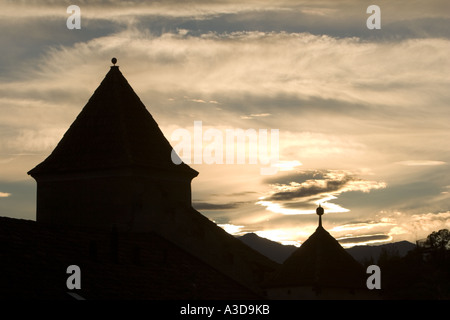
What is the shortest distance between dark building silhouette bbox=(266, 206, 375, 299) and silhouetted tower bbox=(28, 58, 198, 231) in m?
7.61

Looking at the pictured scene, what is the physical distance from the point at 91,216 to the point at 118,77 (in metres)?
8.31

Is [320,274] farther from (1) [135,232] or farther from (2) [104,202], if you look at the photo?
(2) [104,202]

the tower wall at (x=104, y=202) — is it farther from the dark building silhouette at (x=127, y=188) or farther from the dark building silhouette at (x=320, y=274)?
the dark building silhouette at (x=320, y=274)

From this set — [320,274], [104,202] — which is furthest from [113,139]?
[320,274]

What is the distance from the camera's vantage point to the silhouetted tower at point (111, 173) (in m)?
42.8

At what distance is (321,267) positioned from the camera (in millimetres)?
38156

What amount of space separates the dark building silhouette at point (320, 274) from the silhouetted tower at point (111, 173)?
7.61 meters

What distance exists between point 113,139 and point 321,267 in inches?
512

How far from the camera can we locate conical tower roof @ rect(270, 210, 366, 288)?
3769 centimetres

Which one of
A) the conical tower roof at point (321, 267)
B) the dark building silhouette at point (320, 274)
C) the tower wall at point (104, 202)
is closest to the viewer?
the dark building silhouette at point (320, 274)

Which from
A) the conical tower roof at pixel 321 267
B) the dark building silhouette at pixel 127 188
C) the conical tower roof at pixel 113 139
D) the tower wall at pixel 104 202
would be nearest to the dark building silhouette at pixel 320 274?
the conical tower roof at pixel 321 267

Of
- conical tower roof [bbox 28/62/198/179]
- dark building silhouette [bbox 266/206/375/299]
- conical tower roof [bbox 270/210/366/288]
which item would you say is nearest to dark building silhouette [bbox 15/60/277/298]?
conical tower roof [bbox 28/62/198/179]
